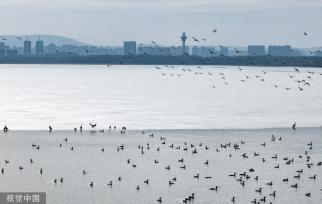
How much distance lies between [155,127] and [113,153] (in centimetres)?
1607

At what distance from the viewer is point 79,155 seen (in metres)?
56.3

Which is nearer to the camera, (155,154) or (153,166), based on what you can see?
(153,166)

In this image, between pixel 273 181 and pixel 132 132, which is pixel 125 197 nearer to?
pixel 273 181

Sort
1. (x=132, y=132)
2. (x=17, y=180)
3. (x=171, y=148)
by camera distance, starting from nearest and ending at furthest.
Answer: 1. (x=17, y=180)
2. (x=171, y=148)
3. (x=132, y=132)

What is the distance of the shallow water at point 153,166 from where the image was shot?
144 ft

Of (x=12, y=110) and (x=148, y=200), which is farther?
(x=12, y=110)

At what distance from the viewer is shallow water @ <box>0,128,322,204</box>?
144ft

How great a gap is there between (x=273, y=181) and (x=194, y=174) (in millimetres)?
5118

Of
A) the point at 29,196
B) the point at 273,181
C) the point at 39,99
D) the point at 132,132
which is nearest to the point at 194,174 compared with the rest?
the point at 273,181

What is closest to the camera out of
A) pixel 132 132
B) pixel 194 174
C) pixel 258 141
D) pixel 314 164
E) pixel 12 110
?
pixel 194 174

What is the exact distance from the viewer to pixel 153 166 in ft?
173

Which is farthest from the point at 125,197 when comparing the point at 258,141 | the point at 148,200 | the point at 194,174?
the point at 258,141

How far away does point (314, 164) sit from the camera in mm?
54031

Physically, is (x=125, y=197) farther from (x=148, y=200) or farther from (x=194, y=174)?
(x=194, y=174)
